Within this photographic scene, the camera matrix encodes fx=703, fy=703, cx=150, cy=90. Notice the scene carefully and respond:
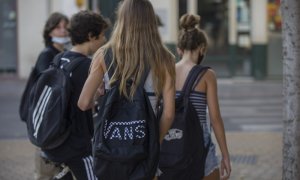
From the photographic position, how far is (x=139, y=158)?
11.8 ft

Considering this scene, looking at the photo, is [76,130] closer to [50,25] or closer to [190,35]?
[190,35]

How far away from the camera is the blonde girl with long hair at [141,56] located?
12.4ft

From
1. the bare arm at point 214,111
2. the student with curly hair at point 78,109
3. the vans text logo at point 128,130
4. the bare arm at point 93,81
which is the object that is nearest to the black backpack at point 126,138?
the vans text logo at point 128,130

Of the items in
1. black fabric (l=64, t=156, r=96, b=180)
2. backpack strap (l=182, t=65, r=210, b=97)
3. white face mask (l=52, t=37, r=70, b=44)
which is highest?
white face mask (l=52, t=37, r=70, b=44)

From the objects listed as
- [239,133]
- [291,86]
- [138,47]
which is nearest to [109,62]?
[138,47]

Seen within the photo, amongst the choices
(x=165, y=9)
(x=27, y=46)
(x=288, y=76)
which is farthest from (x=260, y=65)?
(x=288, y=76)

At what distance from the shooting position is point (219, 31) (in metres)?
19.3

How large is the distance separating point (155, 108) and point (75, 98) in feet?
2.64

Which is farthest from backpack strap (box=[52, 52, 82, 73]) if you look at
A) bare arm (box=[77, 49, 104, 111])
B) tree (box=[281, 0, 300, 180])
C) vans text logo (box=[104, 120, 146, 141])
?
tree (box=[281, 0, 300, 180])

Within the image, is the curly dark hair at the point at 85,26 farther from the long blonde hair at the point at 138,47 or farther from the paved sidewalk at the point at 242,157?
the paved sidewalk at the point at 242,157

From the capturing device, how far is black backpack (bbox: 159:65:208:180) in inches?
168

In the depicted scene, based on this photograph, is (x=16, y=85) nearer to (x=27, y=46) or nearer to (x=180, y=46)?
(x=27, y=46)

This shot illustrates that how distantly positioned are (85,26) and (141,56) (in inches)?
36.1

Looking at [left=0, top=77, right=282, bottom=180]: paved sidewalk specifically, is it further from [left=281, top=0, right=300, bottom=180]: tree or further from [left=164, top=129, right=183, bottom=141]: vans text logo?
[left=164, top=129, right=183, bottom=141]: vans text logo
